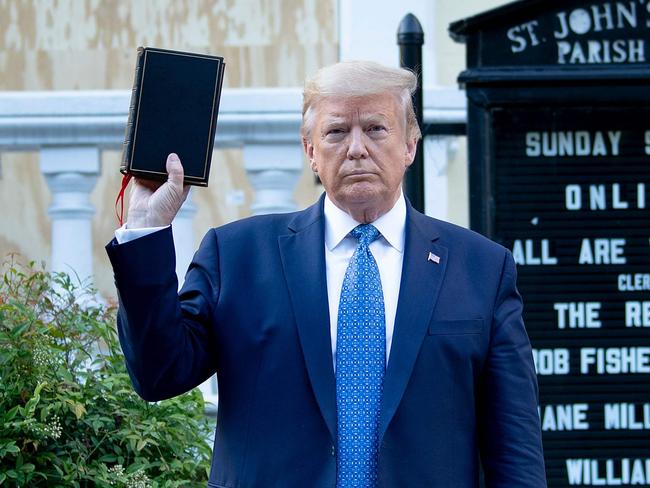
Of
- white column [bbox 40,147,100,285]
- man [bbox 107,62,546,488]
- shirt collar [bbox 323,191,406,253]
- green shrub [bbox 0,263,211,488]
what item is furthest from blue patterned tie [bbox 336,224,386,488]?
white column [bbox 40,147,100,285]

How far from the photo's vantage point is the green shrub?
3.30 metres

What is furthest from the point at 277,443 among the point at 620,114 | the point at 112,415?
Result: the point at 620,114

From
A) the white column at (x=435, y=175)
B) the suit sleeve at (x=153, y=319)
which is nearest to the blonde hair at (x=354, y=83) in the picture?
the suit sleeve at (x=153, y=319)

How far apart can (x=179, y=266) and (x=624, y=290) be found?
3.98ft

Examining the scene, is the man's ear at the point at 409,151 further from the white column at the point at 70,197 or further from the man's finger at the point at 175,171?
the white column at the point at 70,197

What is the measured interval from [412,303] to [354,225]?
20cm

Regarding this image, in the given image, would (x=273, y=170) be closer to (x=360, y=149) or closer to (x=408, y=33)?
(x=408, y=33)

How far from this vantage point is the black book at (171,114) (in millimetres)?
2771

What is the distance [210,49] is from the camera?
5.61 meters

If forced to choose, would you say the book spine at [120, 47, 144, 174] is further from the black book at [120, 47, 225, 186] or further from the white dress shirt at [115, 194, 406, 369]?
the white dress shirt at [115, 194, 406, 369]

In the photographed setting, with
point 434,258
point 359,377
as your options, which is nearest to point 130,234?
point 359,377

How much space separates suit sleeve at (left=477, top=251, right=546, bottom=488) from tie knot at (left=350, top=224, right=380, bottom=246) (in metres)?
0.25

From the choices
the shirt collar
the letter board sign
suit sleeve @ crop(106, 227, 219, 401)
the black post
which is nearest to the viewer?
suit sleeve @ crop(106, 227, 219, 401)

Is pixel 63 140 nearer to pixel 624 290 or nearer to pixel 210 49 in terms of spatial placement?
pixel 210 49
